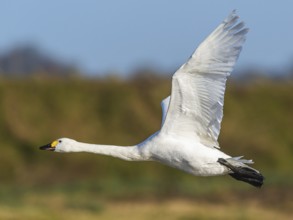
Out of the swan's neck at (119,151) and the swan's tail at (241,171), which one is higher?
the swan's neck at (119,151)

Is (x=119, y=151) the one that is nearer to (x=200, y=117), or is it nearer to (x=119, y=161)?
(x=200, y=117)

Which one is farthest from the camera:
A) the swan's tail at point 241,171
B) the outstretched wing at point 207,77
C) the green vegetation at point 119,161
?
the green vegetation at point 119,161

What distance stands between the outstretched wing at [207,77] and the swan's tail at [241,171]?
59 cm

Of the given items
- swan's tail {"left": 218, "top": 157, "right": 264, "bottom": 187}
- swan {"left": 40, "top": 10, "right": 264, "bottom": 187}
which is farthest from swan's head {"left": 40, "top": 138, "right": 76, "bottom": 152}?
swan's tail {"left": 218, "top": 157, "right": 264, "bottom": 187}

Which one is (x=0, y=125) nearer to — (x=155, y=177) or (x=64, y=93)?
(x=64, y=93)

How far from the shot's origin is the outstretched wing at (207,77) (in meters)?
13.0

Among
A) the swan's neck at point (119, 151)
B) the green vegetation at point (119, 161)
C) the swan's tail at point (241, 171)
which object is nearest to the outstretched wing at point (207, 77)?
the swan's neck at point (119, 151)

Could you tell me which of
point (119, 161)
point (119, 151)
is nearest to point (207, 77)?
point (119, 151)

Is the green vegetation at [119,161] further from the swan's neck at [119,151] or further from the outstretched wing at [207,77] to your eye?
the outstretched wing at [207,77]

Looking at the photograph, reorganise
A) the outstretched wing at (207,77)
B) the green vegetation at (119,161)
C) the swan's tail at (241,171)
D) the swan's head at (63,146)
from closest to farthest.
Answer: the outstretched wing at (207,77) → the swan's tail at (241,171) → the swan's head at (63,146) → the green vegetation at (119,161)

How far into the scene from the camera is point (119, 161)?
1214 inches

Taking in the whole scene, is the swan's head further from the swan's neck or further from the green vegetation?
the green vegetation

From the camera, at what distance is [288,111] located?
116ft

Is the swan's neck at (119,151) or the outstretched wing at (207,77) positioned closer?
the outstretched wing at (207,77)
